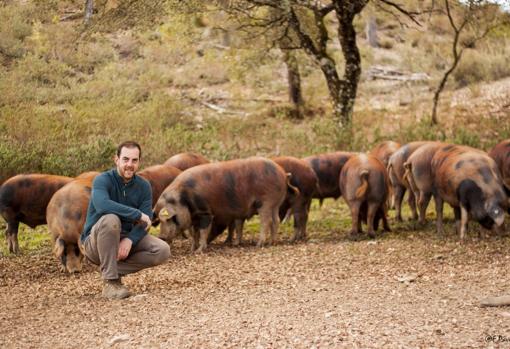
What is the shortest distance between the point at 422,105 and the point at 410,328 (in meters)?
18.4

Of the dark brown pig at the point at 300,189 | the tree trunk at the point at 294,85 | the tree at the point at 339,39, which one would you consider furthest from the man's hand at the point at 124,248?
the tree trunk at the point at 294,85

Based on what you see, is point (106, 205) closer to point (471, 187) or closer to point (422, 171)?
point (471, 187)

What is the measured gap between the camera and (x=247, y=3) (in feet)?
57.1

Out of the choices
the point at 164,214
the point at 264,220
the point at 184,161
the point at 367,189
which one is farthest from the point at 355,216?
the point at 184,161

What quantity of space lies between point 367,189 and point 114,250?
5.09 metres

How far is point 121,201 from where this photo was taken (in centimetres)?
756

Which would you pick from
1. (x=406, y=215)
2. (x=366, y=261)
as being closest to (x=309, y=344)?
(x=366, y=261)

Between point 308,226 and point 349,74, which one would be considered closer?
point 308,226

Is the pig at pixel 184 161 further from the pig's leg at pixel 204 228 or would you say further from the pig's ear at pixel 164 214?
the pig's ear at pixel 164 214

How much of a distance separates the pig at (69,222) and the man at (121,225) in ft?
Result: 5.80

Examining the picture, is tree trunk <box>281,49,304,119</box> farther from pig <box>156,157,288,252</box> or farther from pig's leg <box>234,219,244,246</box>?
pig <box>156,157,288,252</box>

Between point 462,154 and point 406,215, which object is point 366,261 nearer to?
point 462,154

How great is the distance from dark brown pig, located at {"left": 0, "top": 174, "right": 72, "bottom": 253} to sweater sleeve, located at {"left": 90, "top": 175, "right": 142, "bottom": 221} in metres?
4.31

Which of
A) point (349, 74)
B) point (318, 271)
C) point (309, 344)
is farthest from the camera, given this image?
point (349, 74)
